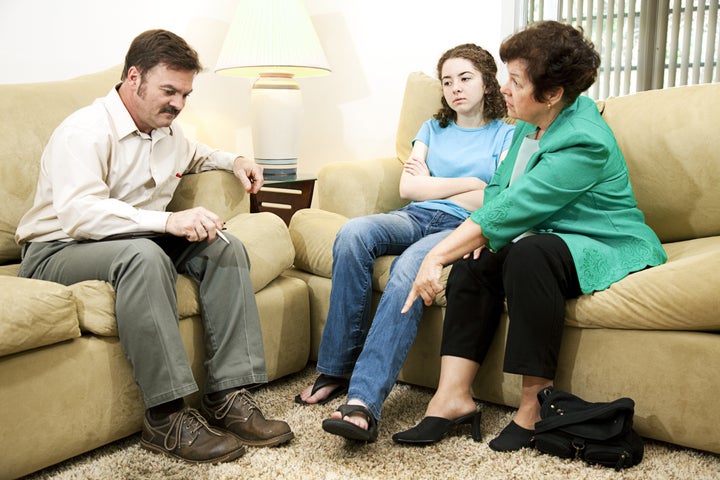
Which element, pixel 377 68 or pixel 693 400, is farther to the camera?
pixel 377 68

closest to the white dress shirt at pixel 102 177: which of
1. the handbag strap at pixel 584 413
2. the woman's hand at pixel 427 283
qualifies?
the woman's hand at pixel 427 283

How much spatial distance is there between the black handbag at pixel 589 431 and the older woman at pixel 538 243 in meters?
0.07

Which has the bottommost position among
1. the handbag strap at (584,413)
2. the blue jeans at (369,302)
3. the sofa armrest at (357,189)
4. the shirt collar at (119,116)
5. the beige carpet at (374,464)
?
the beige carpet at (374,464)

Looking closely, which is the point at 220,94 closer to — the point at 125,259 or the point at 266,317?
the point at 266,317

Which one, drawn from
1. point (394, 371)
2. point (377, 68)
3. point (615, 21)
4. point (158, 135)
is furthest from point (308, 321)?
point (615, 21)

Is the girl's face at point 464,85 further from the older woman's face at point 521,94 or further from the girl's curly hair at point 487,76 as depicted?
the older woman's face at point 521,94

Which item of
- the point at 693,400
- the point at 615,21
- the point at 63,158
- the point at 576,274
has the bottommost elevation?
the point at 693,400

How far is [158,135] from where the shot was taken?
1.89m

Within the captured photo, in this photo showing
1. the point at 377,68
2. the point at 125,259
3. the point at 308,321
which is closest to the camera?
the point at 125,259

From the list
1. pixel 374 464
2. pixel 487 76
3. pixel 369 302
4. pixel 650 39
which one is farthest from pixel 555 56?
pixel 650 39

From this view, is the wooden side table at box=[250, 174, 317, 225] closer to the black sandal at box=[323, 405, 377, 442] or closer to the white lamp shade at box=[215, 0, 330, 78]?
the white lamp shade at box=[215, 0, 330, 78]

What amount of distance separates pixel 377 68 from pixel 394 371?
1777 millimetres

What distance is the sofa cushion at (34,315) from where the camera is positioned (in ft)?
4.59

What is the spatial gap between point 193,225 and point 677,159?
1.34m
